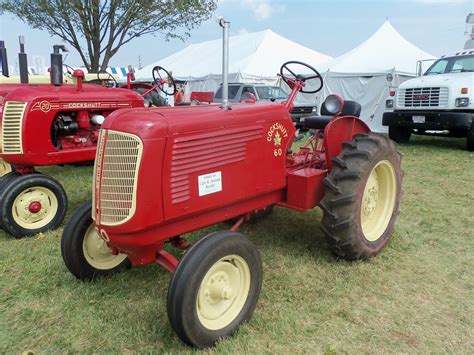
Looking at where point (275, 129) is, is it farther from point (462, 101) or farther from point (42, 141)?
point (462, 101)

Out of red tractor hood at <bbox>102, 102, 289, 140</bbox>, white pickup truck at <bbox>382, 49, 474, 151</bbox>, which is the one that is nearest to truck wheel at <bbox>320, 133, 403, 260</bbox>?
red tractor hood at <bbox>102, 102, 289, 140</bbox>

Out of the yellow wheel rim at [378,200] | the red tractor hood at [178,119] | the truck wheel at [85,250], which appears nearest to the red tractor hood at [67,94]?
the truck wheel at [85,250]

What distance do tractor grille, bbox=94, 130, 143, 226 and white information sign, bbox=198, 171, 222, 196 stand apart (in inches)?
16.0

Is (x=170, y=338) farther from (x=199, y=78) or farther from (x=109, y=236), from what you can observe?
(x=199, y=78)

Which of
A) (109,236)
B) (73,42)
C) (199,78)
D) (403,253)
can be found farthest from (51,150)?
(73,42)

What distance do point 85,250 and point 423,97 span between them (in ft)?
26.1

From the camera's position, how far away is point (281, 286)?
2.91 m

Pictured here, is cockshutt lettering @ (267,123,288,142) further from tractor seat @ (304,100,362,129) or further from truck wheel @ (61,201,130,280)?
truck wheel @ (61,201,130,280)

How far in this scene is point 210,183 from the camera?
2.44 metres

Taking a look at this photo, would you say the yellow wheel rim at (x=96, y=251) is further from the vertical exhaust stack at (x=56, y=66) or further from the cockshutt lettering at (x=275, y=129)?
the vertical exhaust stack at (x=56, y=66)

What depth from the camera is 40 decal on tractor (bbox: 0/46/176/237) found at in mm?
3920

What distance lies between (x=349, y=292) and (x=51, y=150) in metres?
3.27

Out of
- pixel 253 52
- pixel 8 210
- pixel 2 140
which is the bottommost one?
pixel 8 210

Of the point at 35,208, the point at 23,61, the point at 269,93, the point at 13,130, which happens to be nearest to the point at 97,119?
the point at 13,130
